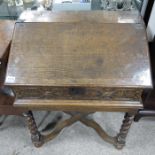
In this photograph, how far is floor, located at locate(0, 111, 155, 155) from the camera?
137 cm

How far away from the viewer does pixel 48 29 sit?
96 cm

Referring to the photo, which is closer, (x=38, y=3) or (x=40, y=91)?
(x=40, y=91)

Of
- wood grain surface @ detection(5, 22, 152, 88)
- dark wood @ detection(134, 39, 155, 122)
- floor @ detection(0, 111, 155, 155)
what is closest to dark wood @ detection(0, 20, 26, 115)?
wood grain surface @ detection(5, 22, 152, 88)

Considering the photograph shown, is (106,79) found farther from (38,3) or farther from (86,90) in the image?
(38,3)

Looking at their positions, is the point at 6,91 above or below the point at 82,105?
below

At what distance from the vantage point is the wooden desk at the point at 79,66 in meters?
0.84

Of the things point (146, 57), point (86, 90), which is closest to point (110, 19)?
point (146, 57)

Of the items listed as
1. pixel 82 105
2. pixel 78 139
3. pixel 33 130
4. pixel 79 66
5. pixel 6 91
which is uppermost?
pixel 79 66

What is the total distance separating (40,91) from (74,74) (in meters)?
0.18

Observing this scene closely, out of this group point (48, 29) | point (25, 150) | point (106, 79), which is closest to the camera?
point (106, 79)

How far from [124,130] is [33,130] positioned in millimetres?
534

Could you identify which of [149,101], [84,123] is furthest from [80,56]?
[149,101]

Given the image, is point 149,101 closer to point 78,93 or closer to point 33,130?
point 78,93

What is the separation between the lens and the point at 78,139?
1433 mm
